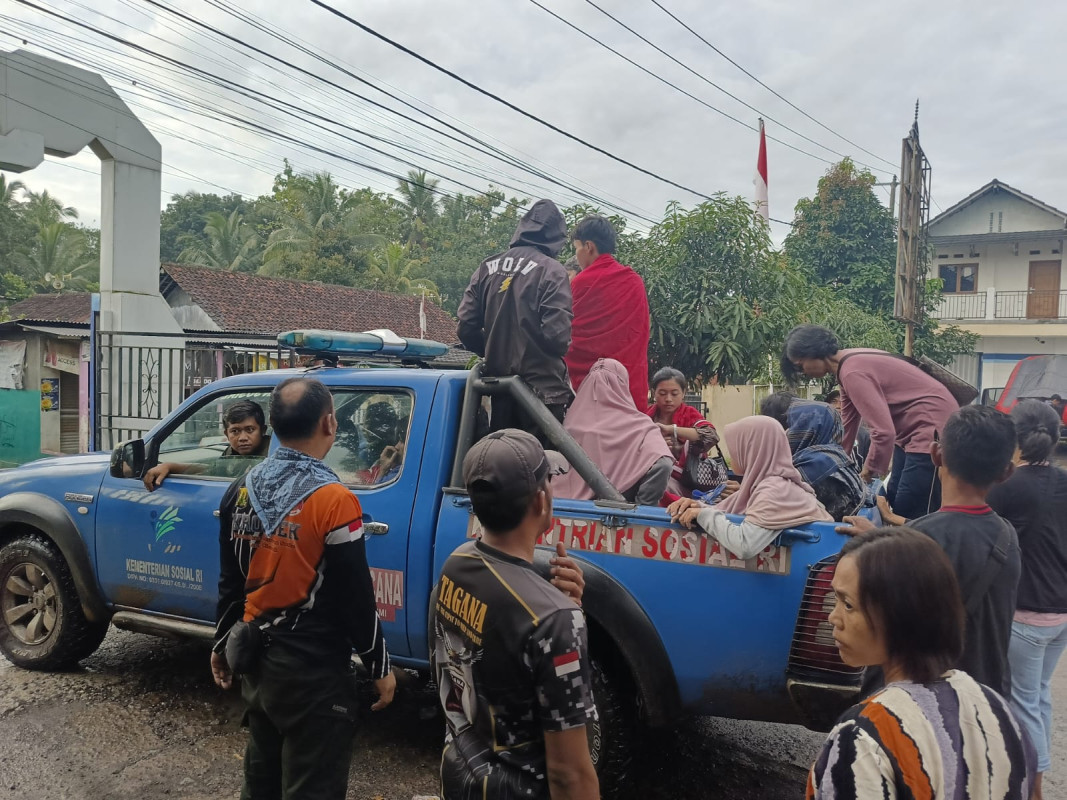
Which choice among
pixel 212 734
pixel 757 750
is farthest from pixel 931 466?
pixel 212 734

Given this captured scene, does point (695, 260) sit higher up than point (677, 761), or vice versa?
point (695, 260)

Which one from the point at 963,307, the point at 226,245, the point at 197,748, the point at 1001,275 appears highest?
the point at 226,245

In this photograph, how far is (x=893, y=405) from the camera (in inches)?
154

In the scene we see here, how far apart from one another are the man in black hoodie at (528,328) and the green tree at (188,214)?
131ft

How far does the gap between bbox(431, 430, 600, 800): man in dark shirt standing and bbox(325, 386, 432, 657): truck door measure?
156 cm

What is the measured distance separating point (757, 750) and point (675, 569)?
146 centimetres

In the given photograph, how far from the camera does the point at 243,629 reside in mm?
2186

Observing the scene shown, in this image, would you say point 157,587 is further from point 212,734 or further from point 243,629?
point 243,629

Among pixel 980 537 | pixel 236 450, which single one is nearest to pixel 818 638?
pixel 980 537

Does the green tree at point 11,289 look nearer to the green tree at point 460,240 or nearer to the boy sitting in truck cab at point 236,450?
the green tree at point 460,240

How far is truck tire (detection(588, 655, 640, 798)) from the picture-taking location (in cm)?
286

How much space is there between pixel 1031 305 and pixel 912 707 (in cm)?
2789

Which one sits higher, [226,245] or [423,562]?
[226,245]

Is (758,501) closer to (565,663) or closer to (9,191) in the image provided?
(565,663)
